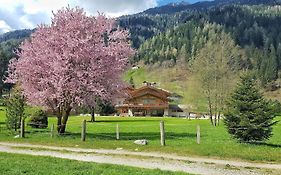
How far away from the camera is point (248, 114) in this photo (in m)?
30.3

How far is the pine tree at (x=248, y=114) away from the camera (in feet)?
98.4

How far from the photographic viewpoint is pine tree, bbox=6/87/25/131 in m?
44.7

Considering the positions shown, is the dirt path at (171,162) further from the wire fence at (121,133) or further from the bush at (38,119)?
the bush at (38,119)

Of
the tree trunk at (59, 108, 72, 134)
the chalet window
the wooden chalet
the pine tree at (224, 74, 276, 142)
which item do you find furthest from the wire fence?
the chalet window

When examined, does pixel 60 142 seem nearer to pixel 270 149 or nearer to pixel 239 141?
pixel 239 141

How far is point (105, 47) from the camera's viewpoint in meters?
41.1

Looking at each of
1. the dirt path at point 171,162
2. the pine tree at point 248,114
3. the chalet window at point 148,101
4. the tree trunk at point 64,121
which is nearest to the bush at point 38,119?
the tree trunk at point 64,121

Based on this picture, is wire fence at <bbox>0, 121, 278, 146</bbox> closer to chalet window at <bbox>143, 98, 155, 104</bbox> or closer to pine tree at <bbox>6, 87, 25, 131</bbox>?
pine tree at <bbox>6, 87, 25, 131</bbox>

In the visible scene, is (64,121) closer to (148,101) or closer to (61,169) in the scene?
(61,169)

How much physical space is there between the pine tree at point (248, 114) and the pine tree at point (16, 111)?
23.8m

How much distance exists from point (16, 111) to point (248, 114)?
2607 centimetres

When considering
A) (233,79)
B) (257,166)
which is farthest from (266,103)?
(233,79)

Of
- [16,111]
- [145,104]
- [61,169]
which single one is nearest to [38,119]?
[16,111]

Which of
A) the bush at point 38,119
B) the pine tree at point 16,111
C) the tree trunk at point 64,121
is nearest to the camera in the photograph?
the tree trunk at point 64,121
